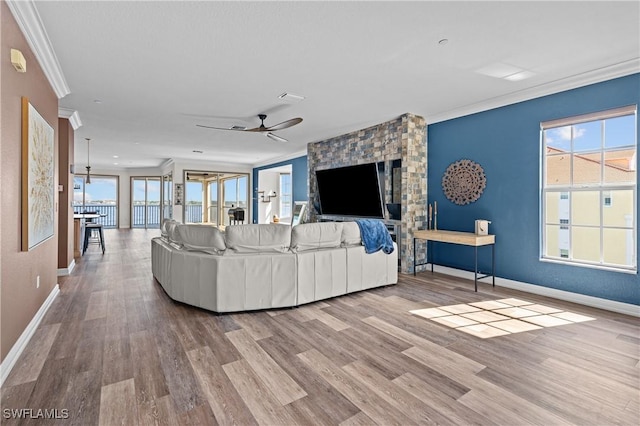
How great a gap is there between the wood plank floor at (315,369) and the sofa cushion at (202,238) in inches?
26.5

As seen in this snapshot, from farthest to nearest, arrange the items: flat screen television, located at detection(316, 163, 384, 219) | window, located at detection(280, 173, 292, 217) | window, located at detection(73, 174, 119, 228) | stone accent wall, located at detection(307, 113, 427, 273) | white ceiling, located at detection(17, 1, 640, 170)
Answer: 1. window, located at detection(73, 174, 119, 228)
2. window, located at detection(280, 173, 292, 217)
3. flat screen television, located at detection(316, 163, 384, 219)
4. stone accent wall, located at detection(307, 113, 427, 273)
5. white ceiling, located at detection(17, 1, 640, 170)

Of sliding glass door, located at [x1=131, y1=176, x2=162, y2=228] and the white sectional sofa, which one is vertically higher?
sliding glass door, located at [x1=131, y1=176, x2=162, y2=228]

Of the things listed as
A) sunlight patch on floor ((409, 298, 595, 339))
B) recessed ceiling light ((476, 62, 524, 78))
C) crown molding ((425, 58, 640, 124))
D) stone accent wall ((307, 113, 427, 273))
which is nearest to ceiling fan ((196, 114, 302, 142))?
stone accent wall ((307, 113, 427, 273))

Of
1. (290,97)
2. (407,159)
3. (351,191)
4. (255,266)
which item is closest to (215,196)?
(351,191)

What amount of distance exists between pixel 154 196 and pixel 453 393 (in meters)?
13.9

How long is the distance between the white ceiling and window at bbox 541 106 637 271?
53 centimetres

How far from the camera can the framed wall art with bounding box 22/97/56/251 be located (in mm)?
2537

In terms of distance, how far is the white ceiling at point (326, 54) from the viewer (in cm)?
239

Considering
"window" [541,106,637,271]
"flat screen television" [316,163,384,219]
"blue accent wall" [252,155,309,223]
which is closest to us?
"window" [541,106,637,271]

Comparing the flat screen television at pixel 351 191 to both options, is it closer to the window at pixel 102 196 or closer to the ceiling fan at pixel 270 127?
the ceiling fan at pixel 270 127

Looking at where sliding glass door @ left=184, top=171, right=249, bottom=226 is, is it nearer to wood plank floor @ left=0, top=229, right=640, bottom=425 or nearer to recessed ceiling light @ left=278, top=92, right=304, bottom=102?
recessed ceiling light @ left=278, top=92, right=304, bottom=102

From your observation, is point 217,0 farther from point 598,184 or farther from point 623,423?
point 598,184

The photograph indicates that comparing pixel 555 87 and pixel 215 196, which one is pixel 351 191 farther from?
pixel 215 196

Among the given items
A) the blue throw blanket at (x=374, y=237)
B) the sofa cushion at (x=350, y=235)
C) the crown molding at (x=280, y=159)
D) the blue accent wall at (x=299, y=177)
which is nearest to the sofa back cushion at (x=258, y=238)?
the sofa cushion at (x=350, y=235)
